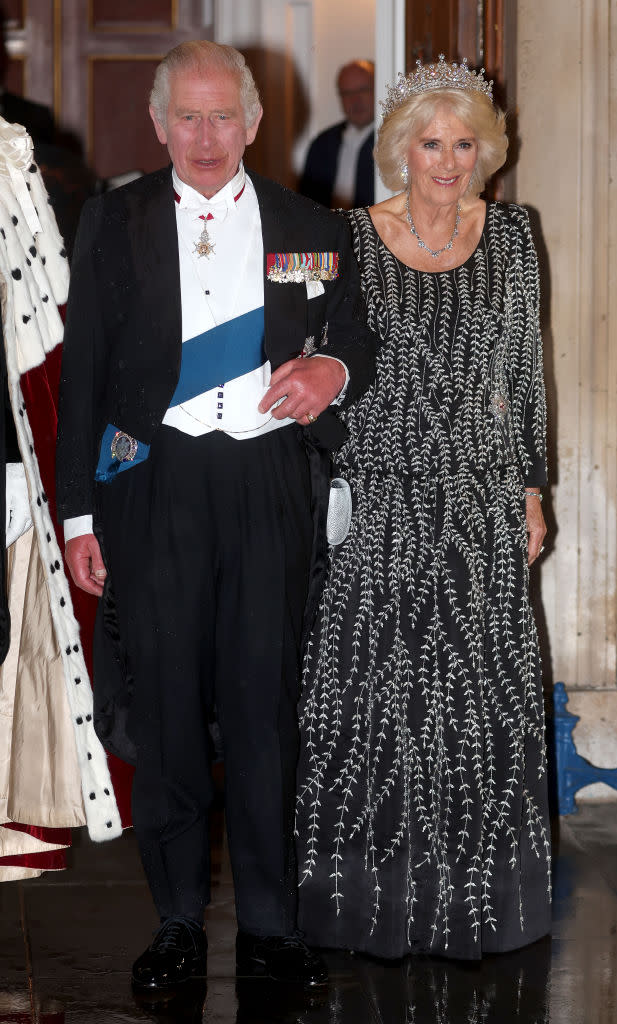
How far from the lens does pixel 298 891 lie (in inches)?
110

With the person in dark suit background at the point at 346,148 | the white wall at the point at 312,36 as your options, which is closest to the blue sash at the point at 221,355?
the person in dark suit background at the point at 346,148

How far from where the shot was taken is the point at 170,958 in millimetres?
2553

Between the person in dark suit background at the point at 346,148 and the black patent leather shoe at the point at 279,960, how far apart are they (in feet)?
12.6

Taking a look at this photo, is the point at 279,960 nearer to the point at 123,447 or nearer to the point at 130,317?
the point at 123,447

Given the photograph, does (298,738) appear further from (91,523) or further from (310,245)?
(310,245)

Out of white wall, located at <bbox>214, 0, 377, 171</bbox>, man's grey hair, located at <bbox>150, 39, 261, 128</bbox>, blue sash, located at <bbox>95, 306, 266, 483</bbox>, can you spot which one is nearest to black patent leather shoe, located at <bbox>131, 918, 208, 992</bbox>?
blue sash, located at <bbox>95, 306, 266, 483</bbox>

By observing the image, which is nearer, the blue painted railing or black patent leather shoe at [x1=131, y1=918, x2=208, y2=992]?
black patent leather shoe at [x1=131, y1=918, x2=208, y2=992]

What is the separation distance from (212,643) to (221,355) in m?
0.53

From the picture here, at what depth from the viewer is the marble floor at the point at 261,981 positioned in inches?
96.9

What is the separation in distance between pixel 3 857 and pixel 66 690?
1.25ft

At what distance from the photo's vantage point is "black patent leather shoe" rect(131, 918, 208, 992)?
2549mm

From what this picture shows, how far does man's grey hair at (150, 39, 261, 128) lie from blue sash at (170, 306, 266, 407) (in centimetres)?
37

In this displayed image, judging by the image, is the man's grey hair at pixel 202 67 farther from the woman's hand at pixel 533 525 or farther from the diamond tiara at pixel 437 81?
the woman's hand at pixel 533 525

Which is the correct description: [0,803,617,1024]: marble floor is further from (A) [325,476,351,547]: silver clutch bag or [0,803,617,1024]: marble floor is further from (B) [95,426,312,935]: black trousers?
(A) [325,476,351,547]: silver clutch bag
